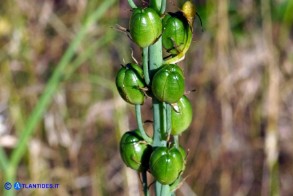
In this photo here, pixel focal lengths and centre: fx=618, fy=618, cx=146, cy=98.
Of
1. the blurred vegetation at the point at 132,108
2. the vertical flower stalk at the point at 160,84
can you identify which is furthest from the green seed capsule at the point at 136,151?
the blurred vegetation at the point at 132,108

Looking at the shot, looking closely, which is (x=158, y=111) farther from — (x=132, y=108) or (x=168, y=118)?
(x=132, y=108)

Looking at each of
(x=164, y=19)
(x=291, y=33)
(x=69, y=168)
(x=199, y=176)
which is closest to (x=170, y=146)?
(x=164, y=19)

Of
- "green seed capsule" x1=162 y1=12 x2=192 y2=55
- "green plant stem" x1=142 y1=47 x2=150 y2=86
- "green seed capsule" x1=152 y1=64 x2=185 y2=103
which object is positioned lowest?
"green seed capsule" x1=152 y1=64 x2=185 y2=103

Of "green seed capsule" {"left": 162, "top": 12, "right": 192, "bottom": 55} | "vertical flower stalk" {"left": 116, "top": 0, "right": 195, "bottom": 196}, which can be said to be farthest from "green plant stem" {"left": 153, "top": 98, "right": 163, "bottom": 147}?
"green seed capsule" {"left": 162, "top": 12, "right": 192, "bottom": 55}

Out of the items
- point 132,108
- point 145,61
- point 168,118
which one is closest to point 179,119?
point 168,118

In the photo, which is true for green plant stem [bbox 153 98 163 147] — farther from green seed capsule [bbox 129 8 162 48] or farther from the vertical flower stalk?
green seed capsule [bbox 129 8 162 48]

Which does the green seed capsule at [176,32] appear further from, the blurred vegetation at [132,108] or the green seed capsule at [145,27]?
the blurred vegetation at [132,108]

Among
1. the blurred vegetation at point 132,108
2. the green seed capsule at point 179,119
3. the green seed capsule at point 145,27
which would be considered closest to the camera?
the green seed capsule at point 145,27
